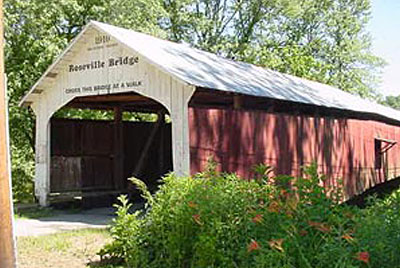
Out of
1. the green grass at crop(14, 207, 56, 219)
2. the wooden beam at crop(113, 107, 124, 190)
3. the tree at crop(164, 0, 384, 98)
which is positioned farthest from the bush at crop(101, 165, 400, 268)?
the tree at crop(164, 0, 384, 98)

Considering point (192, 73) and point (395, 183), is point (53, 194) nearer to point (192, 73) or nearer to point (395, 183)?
point (192, 73)

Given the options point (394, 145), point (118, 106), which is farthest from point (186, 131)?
point (394, 145)

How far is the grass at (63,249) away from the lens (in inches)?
267

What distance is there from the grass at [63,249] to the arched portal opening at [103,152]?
A: 4835mm

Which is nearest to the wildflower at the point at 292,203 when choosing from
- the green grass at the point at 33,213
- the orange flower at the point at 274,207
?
the orange flower at the point at 274,207

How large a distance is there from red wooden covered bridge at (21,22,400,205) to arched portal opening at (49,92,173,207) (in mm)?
30

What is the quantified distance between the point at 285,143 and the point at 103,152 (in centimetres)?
550

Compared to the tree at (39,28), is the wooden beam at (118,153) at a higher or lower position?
lower

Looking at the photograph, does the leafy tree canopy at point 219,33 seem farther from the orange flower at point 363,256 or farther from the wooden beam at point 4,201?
the orange flower at point 363,256

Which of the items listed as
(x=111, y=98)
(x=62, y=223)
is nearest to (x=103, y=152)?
(x=111, y=98)

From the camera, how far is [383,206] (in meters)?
4.56

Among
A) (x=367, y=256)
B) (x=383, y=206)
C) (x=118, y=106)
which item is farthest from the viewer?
(x=118, y=106)

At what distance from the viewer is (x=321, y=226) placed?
409cm

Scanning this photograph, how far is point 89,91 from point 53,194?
11.3ft
